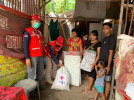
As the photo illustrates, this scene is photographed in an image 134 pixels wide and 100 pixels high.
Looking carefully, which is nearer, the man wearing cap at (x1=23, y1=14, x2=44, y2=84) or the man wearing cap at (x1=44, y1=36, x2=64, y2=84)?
the man wearing cap at (x1=23, y1=14, x2=44, y2=84)

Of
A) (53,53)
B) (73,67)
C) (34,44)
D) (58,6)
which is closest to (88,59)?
(73,67)

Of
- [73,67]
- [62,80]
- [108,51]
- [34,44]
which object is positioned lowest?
[62,80]

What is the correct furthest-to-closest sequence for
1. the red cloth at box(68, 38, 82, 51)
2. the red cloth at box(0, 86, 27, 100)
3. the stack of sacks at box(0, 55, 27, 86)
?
the red cloth at box(68, 38, 82, 51) < the stack of sacks at box(0, 55, 27, 86) < the red cloth at box(0, 86, 27, 100)

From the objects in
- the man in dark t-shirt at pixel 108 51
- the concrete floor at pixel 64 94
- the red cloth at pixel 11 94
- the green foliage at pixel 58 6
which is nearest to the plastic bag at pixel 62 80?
the concrete floor at pixel 64 94

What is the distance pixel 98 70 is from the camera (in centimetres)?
238

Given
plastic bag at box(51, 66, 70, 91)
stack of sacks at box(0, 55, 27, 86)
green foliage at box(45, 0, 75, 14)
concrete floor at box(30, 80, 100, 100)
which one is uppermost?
green foliage at box(45, 0, 75, 14)

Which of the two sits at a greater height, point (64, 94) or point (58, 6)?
point (58, 6)

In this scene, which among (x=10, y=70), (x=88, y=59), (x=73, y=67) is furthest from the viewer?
(x=73, y=67)

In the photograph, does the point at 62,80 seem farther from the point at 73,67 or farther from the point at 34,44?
the point at 34,44

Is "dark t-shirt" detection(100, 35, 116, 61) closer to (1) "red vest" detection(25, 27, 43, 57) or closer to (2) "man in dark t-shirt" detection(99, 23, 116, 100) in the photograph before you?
(2) "man in dark t-shirt" detection(99, 23, 116, 100)

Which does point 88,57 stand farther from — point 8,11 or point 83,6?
point 83,6

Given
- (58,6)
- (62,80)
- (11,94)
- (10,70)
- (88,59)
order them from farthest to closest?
(58,6)
(62,80)
(88,59)
(10,70)
(11,94)

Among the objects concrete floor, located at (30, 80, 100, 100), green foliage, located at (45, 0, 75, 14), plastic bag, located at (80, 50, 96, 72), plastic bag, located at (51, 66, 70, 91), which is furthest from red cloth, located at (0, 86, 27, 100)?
green foliage, located at (45, 0, 75, 14)

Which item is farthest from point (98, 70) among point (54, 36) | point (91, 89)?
point (54, 36)
